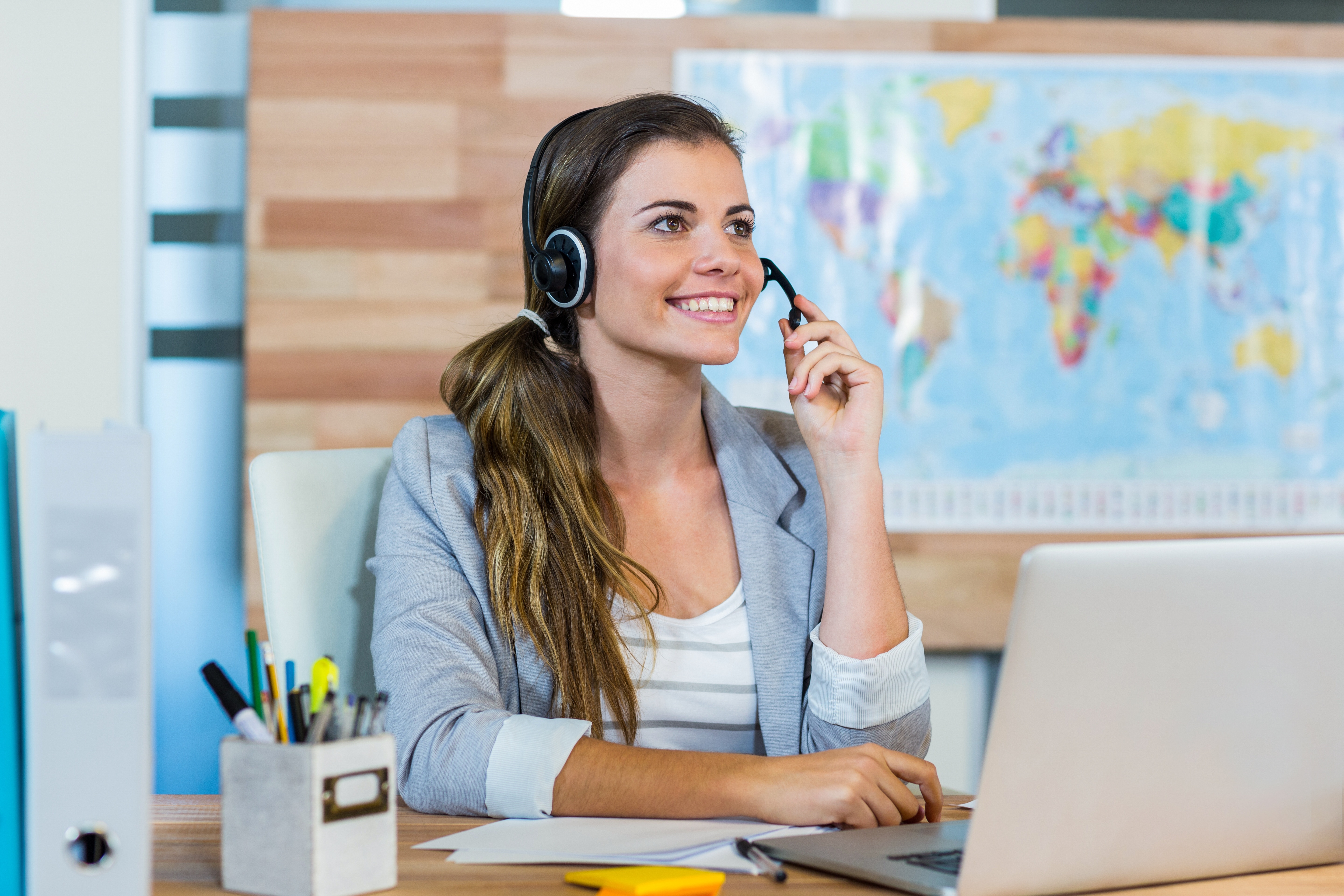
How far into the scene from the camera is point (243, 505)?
7.87 feet

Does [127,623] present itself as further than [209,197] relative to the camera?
No

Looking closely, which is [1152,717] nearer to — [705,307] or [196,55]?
[705,307]

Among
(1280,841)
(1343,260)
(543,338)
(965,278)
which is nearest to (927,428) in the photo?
(965,278)

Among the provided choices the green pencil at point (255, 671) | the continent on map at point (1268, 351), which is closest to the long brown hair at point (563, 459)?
the green pencil at point (255, 671)

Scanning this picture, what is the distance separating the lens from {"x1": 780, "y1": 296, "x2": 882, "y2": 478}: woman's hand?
1.37m

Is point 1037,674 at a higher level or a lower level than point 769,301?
lower

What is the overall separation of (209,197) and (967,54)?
60.3 inches

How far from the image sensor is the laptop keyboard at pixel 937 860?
0.78 meters

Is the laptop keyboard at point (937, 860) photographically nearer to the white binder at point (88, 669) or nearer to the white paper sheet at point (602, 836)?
the white paper sheet at point (602, 836)

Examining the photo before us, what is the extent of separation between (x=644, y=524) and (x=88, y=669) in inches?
34.5

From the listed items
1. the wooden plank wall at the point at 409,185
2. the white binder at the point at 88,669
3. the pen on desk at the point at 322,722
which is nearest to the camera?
the white binder at the point at 88,669

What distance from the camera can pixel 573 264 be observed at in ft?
4.66

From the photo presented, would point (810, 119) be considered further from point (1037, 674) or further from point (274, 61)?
point (1037, 674)

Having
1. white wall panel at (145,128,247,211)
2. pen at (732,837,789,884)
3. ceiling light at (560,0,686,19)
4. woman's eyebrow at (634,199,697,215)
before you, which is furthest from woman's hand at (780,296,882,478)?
white wall panel at (145,128,247,211)
